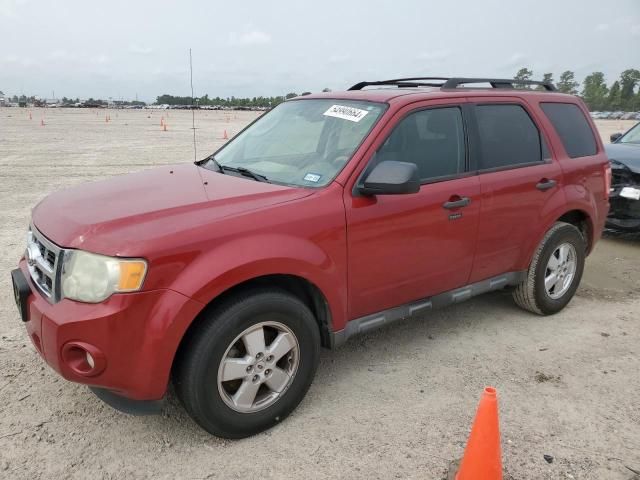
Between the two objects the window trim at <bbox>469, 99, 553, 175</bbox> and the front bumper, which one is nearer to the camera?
the front bumper

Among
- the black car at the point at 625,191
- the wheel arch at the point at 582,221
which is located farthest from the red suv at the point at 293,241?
the black car at the point at 625,191

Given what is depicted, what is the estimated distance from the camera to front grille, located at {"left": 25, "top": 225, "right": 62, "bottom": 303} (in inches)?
96.8

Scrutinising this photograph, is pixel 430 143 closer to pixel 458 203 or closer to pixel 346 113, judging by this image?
pixel 458 203

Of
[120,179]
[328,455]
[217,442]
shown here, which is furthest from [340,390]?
[120,179]

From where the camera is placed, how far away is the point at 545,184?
160 inches

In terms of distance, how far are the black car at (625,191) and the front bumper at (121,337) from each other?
19.7 ft

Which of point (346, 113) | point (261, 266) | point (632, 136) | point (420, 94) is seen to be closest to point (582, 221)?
point (420, 94)

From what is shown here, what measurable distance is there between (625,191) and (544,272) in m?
3.02

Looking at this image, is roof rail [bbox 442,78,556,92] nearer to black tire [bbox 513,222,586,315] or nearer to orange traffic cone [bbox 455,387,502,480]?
black tire [bbox 513,222,586,315]

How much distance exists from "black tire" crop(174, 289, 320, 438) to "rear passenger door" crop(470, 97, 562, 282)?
1572 millimetres

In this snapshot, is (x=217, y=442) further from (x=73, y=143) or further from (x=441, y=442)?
(x=73, y=143)

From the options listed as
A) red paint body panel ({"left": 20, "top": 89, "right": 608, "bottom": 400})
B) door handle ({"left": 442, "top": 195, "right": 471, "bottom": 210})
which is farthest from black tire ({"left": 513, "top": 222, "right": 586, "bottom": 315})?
door handle ({"left": 442, "top": 195, "right": 471, "bottom": 210})

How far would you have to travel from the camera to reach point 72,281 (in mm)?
2395

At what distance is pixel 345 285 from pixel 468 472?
117 cm
